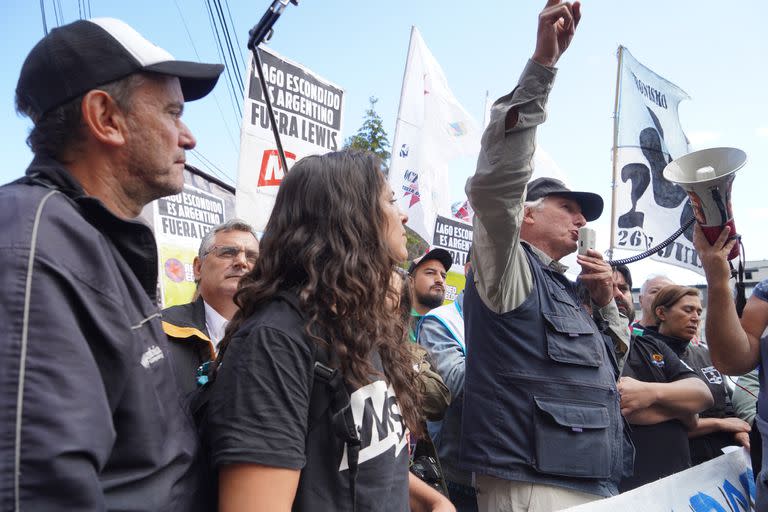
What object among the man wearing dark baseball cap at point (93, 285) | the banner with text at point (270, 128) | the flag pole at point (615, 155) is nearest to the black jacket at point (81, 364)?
the man wearing dark baseball cap at point (93, 285)

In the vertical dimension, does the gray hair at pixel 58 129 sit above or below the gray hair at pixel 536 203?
below

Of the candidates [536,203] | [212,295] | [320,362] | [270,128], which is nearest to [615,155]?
[270,128]

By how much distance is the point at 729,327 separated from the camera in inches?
101

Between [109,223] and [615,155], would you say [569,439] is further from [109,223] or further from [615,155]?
[615,155]

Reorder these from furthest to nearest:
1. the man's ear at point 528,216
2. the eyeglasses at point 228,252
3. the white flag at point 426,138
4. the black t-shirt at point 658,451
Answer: the white flag at point 426,138, the eyeglasses at point 228,252, the black t-shirt at point 658,451, the man's ear at point 528,216

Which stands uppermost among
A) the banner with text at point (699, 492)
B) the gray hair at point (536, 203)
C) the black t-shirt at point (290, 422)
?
the gray hair at point (536, 203)

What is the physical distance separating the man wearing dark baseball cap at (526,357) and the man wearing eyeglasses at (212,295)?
1.06 meters

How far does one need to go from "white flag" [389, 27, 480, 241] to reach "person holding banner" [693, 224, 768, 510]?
4427 millimetres

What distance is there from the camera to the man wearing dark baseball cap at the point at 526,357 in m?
2.27

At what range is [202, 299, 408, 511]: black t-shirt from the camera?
53.2 inches

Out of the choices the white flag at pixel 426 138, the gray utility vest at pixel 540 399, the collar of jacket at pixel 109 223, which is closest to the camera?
the collar of jacket at pixel 109 223

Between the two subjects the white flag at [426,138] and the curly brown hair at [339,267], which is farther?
the white flag at [426,138]

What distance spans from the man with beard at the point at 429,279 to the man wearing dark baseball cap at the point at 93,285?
350 centimetres

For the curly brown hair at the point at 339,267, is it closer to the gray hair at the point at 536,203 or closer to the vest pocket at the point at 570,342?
the vest pocket at the point at 570,342
